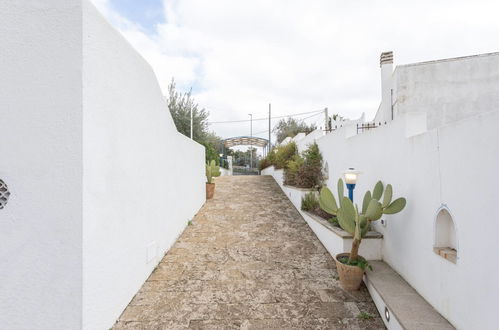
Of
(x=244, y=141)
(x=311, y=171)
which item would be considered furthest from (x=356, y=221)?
(x=244, y=141)

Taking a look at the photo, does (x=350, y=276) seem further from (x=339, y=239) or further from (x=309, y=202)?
(x=309, y=202)

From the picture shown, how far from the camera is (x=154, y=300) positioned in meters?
2.94

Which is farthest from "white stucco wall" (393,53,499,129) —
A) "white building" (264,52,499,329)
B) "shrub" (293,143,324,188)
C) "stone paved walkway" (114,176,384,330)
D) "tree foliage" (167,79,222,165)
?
"tree foliage" (167,79,222,165)

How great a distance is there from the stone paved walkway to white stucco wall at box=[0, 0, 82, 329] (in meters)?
0.94

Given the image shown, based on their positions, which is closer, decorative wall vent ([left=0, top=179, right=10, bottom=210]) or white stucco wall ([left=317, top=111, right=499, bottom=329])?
white stucco wall ([left=317, top=111, right=499, bottom=329])

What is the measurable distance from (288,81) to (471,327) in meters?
11.2

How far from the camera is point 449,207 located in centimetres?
217

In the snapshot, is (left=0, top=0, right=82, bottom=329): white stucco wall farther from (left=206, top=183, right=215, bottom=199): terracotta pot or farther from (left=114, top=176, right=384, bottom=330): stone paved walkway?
(left=206, top=183, right=215, bottom=199): terracotta pot

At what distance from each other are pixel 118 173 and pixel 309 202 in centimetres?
481

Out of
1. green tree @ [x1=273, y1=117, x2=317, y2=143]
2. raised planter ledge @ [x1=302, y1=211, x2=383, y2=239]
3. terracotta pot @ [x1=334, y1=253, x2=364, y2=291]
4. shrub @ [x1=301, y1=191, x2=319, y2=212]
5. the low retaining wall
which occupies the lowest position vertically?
terracotta pot @ [x1=334, y1=253, x2=364, y2=291]

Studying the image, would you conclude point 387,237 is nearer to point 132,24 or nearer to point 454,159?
point 454,159

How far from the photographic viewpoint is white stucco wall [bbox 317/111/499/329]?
5.62ft

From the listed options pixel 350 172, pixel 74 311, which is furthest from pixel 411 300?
pixel 74 311

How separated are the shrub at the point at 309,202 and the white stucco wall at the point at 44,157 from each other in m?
5.10
